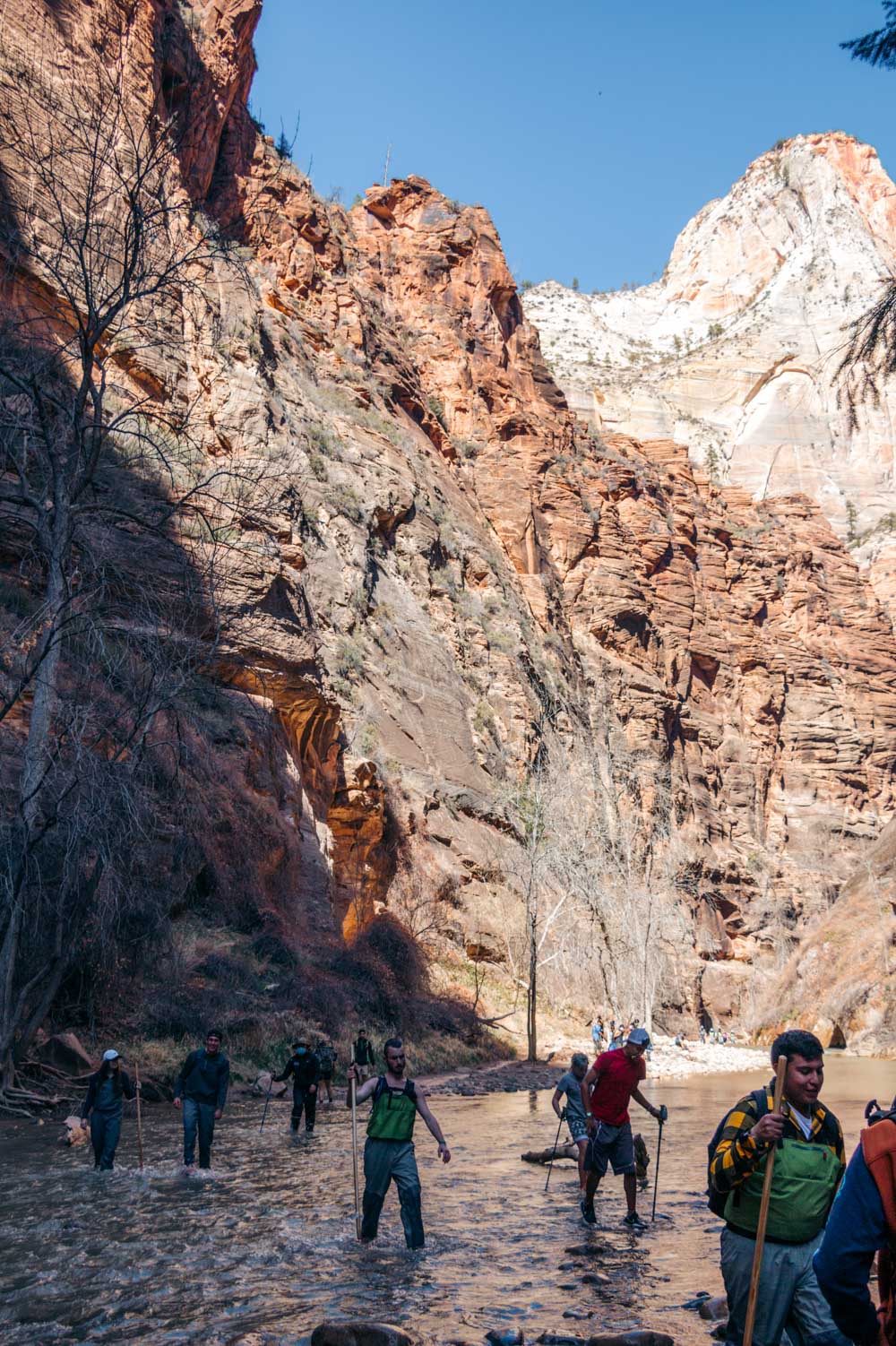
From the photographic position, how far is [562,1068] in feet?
97.6

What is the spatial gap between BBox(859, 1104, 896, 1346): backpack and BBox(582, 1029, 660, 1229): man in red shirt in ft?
20.7

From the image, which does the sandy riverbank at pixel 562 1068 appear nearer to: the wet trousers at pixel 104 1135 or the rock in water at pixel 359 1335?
the wet trousers at pixel 104 1135

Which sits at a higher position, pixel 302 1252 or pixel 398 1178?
pixel 398 1178

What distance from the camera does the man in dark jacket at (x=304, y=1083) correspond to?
1530cm

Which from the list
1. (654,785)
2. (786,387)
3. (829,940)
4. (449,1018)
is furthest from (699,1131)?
(786,387)

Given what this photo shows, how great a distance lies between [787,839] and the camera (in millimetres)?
79875

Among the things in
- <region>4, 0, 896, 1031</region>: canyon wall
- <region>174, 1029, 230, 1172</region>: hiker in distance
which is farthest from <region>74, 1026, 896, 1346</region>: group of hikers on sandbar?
<region>4, 0, 896, 1031</region>: canyon wall

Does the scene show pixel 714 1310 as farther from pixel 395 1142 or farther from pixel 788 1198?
pixel 788 1198

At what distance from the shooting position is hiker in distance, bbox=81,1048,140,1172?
10.7m

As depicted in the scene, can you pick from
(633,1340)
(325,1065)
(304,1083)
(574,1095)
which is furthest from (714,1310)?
(325,1065)

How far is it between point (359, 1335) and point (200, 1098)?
6184 mm

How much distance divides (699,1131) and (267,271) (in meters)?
43.2

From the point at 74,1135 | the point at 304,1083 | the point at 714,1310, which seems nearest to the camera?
the point at 714,1310

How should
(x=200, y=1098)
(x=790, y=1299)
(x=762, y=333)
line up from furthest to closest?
(x=762, y=333), (x=200, y=1098), (x=790, y=1299)
